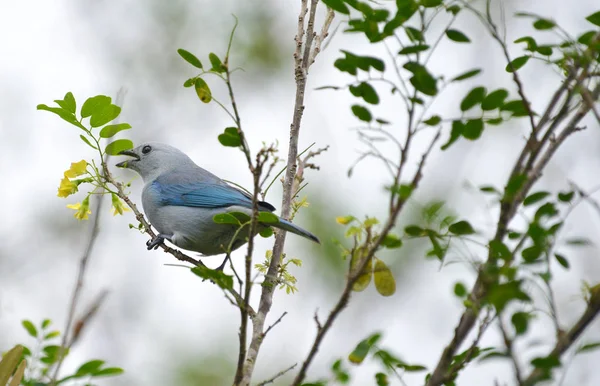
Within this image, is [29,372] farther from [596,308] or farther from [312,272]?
[312,272]

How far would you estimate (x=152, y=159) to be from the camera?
7.08 m

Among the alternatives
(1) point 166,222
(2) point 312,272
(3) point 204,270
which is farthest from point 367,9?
(2) point 312,272

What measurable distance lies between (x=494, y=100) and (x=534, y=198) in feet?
1.29

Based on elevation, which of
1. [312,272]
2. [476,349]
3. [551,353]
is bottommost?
[312,272]

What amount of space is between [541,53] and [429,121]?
89 cm

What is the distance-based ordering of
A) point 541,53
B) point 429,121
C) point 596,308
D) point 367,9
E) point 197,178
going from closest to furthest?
point 596,308 → point 429,121 → point 367,9 → point 541,53 → point 197,178

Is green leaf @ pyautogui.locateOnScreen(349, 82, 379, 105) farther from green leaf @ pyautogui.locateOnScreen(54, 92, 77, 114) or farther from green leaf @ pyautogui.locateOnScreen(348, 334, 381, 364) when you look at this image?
green leaf @ pyautogui.locateOnScreen(54, 92, 77, 114)

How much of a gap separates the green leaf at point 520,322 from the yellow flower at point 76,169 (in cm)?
290

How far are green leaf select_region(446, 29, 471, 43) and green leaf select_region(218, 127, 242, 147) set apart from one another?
825 millimetres

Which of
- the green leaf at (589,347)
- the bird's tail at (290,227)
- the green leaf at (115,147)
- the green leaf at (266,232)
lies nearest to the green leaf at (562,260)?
the green leaf at (589,347)

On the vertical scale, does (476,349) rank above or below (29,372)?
above

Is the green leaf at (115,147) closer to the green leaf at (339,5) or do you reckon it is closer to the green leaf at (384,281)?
the green leaf at (339,5)

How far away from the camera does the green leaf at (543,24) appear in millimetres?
2214

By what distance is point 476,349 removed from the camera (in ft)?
8.95
